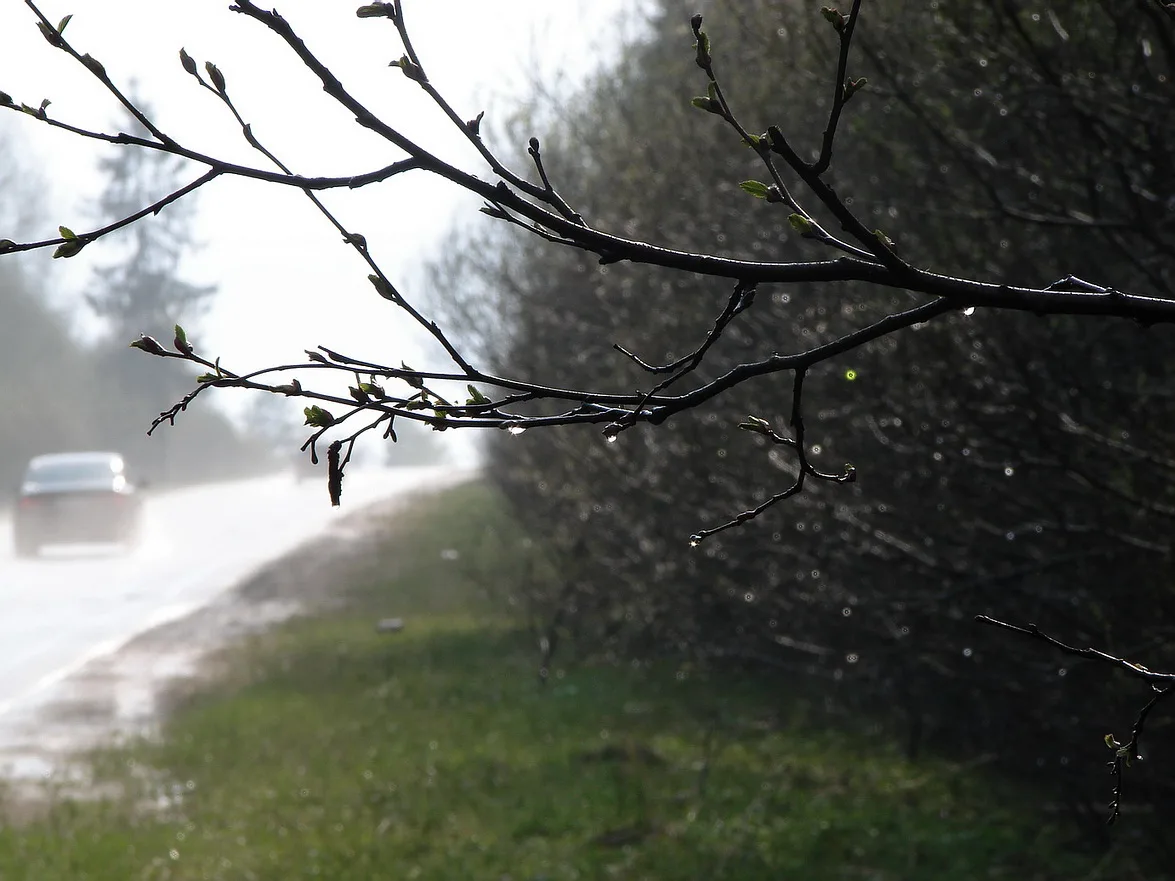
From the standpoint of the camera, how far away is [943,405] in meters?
7.20

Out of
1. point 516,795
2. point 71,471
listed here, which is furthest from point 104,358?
point 516,795

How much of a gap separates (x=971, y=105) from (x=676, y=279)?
123 inches

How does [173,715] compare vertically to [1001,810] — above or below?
above

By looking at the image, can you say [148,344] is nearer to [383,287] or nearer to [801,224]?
[383,287]

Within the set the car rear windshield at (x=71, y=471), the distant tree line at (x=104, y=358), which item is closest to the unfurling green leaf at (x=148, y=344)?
the car rear windshield at (x=71, y=471)

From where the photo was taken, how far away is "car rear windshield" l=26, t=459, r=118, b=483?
28484 millimetres

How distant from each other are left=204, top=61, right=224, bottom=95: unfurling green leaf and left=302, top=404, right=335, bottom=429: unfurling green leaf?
0.47 meters

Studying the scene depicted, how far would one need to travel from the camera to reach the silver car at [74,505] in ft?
90.4

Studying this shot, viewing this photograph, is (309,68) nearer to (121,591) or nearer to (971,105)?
(971,105)

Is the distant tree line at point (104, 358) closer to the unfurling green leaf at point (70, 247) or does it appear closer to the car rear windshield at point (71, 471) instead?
the car rear windshield at point (71, 471)

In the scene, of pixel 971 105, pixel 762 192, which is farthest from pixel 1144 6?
pixel 971 105

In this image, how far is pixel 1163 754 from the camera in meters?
7.13

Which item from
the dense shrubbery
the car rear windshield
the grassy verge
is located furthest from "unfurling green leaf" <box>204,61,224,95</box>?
the car rear windshield

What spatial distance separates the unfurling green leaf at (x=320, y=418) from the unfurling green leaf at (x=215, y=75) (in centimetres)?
47
